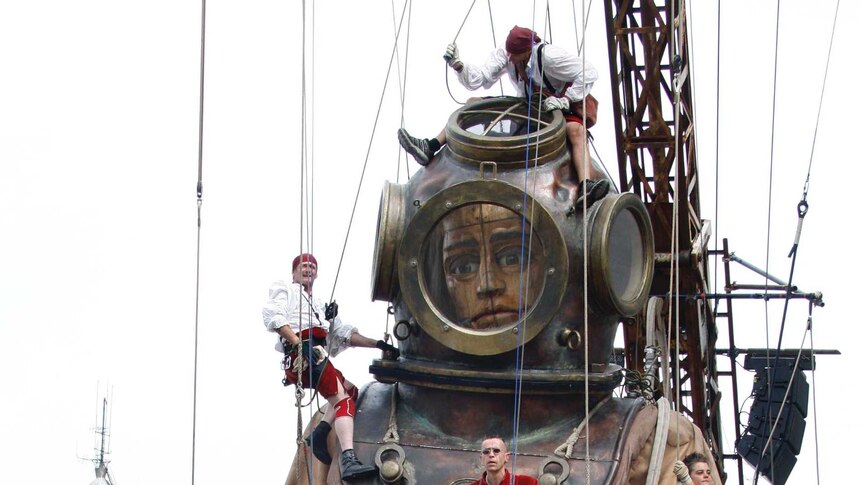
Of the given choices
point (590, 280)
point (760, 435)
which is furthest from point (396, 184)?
point (760, 435)

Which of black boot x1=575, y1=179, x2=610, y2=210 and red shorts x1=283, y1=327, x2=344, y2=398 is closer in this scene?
black boot x1=575, y1=179, x2=610, y2=210

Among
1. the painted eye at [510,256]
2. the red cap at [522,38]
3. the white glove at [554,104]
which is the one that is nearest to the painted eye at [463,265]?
the painted eye at [510,256]

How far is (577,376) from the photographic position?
11.6 m

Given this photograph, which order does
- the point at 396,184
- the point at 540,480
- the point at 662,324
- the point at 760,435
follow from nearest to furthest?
1. the point at 540,480
2. the point at 396,184
3. the point at 662,324
4. the point at 760,435

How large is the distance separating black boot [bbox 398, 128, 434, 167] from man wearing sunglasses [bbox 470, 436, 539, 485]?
7.01 feet

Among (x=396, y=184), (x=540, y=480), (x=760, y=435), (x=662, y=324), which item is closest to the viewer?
(x=540, y=480)

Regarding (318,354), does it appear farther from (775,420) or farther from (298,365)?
(775,420)

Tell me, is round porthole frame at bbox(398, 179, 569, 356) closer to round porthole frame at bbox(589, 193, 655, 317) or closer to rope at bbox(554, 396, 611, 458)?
round porthole frame at bbox(589, 193, 655, 317)

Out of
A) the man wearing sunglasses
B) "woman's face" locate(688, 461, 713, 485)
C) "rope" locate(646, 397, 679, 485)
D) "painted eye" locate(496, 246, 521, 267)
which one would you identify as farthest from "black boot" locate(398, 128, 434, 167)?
"woman's face" locate(688, 461, 713, 485)

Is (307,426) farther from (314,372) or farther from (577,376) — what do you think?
(577,376)

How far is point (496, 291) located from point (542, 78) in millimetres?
1378

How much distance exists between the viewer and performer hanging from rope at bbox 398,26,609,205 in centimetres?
1214

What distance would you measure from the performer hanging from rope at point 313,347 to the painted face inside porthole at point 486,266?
2.25ft

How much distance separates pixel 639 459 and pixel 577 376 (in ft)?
1.83
